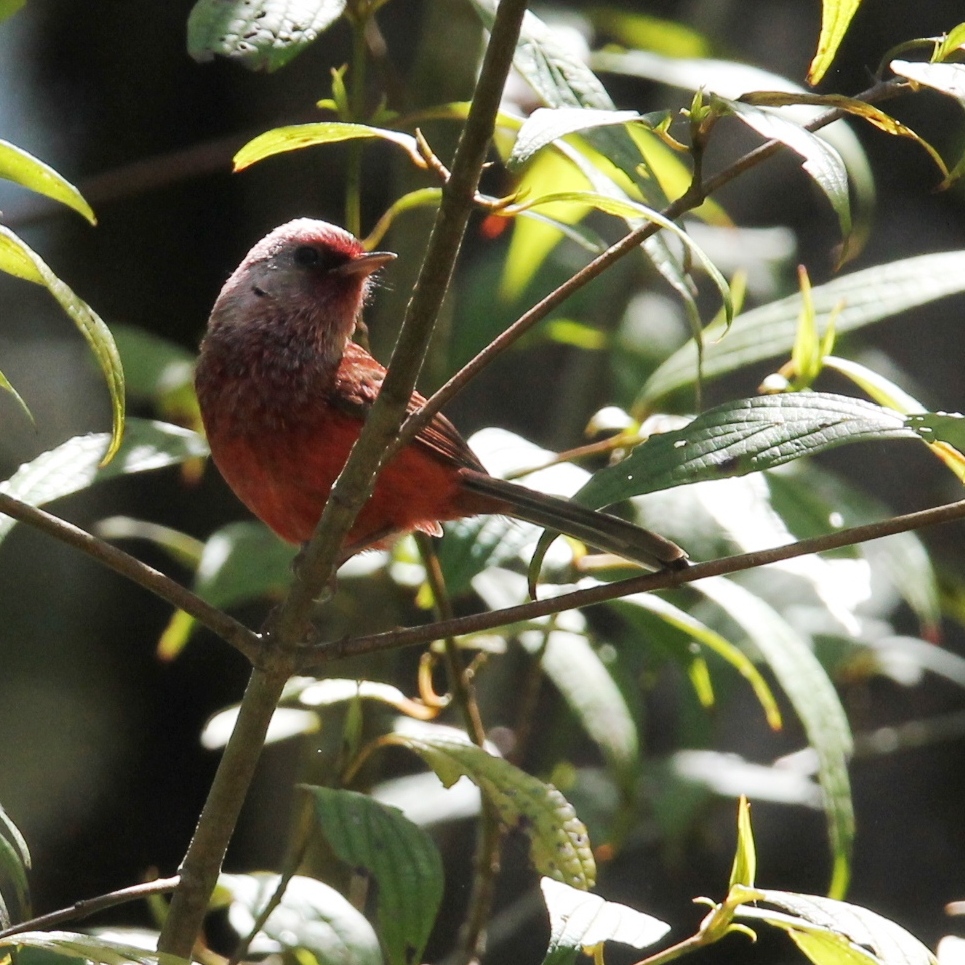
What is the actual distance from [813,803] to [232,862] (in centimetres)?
209

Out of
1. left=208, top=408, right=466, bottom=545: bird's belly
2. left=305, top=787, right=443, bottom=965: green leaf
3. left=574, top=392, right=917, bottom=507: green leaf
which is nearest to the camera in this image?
left=574, top=392, right=917, bottom=507: green leaf

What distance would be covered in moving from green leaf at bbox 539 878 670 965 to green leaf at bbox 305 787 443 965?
0.40m

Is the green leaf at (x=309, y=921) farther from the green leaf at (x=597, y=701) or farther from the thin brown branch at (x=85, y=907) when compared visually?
the green leaf at (x=597, y=701)

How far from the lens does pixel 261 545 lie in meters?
3.26

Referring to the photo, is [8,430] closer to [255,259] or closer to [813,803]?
[255,259]

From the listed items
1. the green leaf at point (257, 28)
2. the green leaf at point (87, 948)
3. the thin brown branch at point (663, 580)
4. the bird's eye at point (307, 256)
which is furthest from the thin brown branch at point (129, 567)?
the bird's eye at point (307, 256)

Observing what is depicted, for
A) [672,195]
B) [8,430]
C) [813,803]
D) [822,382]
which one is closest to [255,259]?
[672,195]

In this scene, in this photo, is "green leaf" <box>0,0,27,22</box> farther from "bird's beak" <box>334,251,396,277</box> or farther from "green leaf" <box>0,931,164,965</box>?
"bird's beak" <box>334,251,396,277</box>

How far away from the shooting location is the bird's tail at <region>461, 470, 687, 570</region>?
2528 millimetres

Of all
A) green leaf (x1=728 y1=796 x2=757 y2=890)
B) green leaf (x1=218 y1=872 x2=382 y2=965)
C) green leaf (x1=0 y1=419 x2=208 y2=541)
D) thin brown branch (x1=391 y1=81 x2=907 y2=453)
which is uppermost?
thin brown branch (x1=391 y1=81 x2=907 y2=453)

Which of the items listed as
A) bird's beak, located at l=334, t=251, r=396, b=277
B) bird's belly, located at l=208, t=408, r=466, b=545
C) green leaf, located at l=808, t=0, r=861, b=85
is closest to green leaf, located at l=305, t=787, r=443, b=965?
bird's belly, located at l=208, t=408, r=466, b=545

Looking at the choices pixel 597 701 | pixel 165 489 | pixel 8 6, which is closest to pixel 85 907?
pixel 8 6

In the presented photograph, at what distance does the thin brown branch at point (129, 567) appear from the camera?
1.67 m

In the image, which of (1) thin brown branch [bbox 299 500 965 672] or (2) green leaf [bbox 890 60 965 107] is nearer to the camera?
(2) green leaf [bbox 890 60 965 107]
